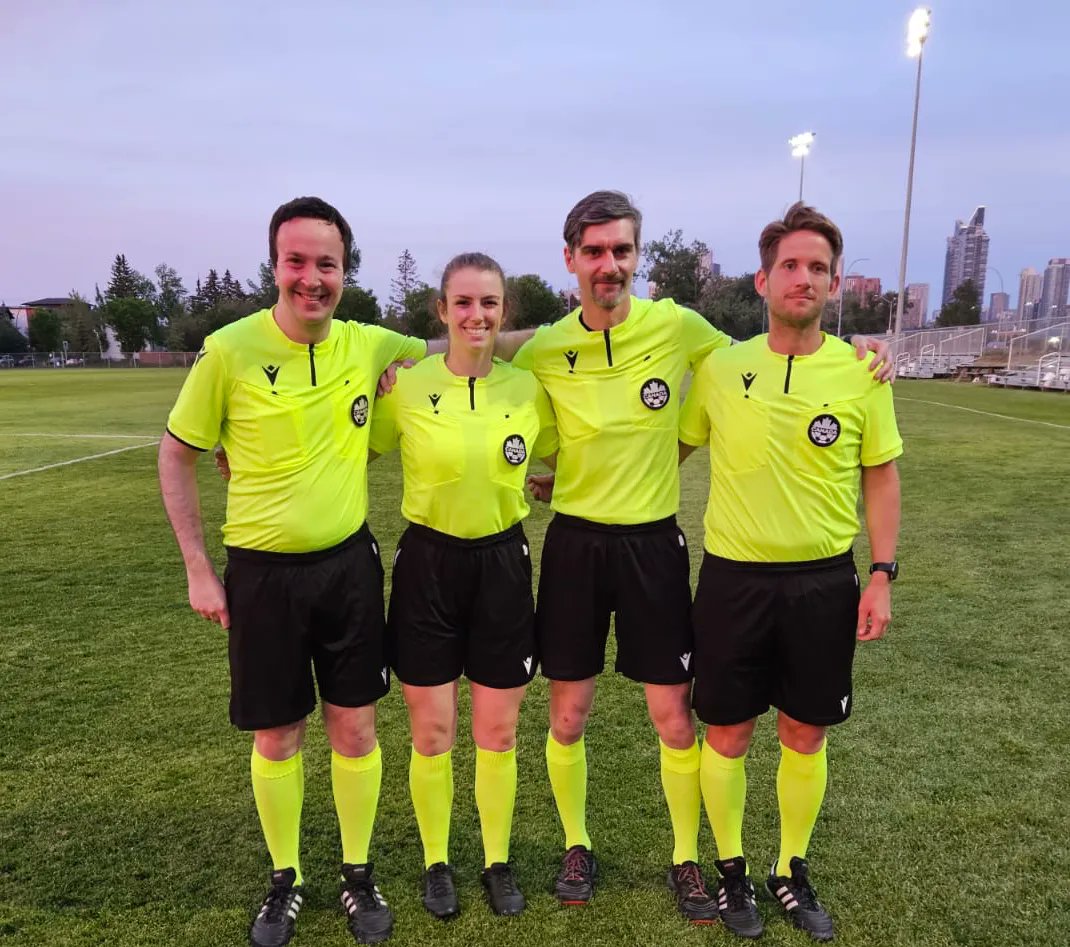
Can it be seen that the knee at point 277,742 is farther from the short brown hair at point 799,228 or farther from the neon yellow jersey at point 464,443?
the short brown hair at point 799,228

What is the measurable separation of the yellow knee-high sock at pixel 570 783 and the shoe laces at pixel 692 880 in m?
0.36

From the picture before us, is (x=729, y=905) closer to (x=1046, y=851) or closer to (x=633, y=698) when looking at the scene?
(x=1046, y=851)

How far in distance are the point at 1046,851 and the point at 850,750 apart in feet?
2.94

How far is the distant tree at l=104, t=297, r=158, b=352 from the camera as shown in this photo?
245 ft

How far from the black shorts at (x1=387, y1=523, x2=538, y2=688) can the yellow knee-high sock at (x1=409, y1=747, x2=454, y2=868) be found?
30cm

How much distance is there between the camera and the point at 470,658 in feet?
8.64

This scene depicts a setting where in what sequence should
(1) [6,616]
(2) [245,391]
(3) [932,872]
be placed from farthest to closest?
(1) [6,616] → (3) [932,872] → (2) [245,391]

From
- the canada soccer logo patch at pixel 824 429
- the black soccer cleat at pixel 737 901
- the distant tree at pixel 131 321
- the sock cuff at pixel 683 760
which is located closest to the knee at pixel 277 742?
the sock cuff at pixel 683 760

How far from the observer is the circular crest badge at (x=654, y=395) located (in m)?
2.64

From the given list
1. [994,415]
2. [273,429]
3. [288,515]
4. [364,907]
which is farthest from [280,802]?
[994,415]

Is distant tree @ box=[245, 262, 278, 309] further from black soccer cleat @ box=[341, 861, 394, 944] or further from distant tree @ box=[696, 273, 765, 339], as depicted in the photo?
distant tree @ box=[696, 273, 765, 339]

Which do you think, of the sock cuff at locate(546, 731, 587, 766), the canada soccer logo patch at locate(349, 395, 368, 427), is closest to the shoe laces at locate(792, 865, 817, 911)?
the sock cuff at locate(546, 731, 587, 766)

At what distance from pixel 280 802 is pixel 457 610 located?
90cm

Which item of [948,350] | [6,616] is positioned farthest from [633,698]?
[948,350]
